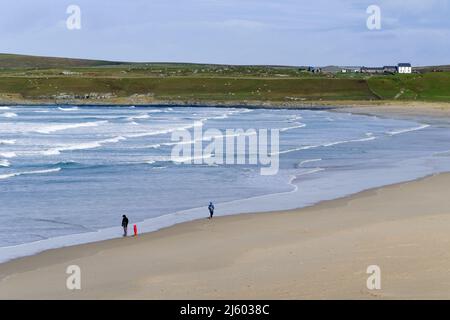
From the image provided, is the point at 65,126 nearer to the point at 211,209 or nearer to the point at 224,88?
the point at 211,209

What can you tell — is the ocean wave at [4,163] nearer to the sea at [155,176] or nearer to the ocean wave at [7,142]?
the sea at [155,176]

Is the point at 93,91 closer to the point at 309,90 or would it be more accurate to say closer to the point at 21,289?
the point at 309,90

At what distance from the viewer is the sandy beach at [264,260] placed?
60.6 ft

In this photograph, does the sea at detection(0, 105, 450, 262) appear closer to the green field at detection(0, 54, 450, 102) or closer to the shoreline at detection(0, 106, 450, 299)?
the shoreline at detection(0, 106, 450, 299)

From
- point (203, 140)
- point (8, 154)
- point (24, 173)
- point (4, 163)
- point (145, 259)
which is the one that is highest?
point (203, 140)

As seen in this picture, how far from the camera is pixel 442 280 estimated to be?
18.3 meters

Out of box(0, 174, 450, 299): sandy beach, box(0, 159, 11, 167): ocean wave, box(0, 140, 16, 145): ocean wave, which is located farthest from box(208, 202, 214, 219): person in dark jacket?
box(0, 140, 16, 145): ocean wave

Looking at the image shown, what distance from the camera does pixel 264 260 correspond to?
21.9 metres

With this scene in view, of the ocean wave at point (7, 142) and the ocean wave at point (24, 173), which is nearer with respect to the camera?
the ocean wave at point (24, 173)

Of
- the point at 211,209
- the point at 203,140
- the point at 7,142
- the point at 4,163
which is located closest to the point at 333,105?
the point at 203,140

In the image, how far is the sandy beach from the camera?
1848cm

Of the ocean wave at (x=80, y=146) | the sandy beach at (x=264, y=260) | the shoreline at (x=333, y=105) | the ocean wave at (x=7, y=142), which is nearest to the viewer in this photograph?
the sandy beach at (x=264, y=260)

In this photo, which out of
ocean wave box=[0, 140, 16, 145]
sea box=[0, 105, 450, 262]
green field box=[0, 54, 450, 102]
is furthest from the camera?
green field box=[0, 54, 450, 102]

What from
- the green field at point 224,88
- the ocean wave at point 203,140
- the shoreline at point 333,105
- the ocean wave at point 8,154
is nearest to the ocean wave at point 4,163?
the ocean wave at point 8,154
